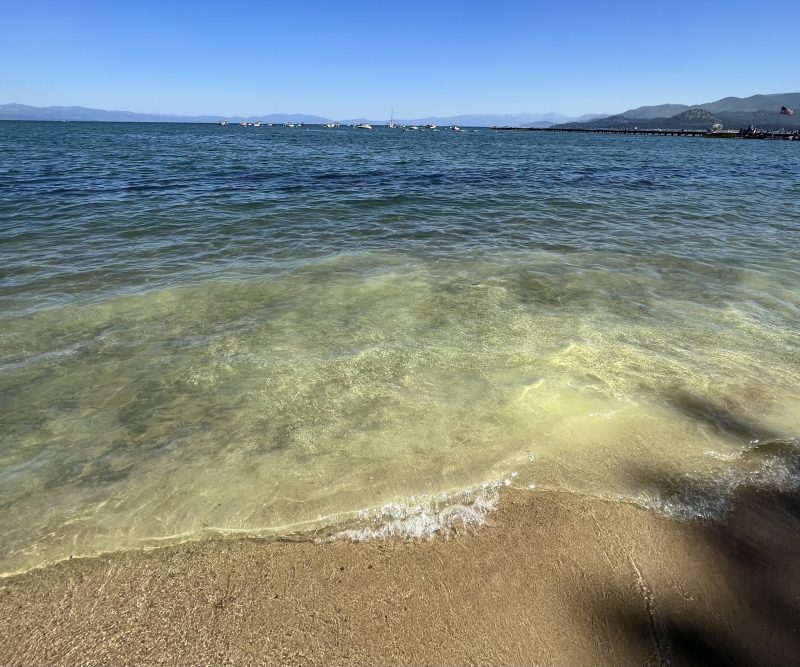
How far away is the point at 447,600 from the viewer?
2.64 metres

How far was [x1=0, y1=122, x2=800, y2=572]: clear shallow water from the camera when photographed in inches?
136

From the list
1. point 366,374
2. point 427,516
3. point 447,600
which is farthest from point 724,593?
point 366,374

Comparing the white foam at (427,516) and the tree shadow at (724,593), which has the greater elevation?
the tree shadow at (724,593)

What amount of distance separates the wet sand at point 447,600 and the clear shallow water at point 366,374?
265mm

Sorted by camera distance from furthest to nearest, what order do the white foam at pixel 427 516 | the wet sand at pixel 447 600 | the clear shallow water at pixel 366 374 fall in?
the clear shallow water at pixel 366 374 < the white foam at pixel 427 516 < the wet sand at pixel 447 600

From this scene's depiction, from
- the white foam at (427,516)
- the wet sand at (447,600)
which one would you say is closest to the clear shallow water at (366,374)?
the white foam at (427,516)

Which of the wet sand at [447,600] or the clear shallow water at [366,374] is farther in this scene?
the clear shallow water at [366,374]

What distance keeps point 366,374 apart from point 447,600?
2.86 metres

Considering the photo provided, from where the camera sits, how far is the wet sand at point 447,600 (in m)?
2.39

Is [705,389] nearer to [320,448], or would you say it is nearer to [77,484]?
[320,448]

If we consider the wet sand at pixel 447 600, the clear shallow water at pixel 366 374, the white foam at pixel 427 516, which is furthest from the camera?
the clear shallow water at pixel 366 374

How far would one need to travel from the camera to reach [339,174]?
24.7 metres

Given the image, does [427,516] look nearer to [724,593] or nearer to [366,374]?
[724,593]

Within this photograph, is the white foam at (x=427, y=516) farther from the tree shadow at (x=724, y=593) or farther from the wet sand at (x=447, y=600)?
the tree shadow at (x=724, y=593)
